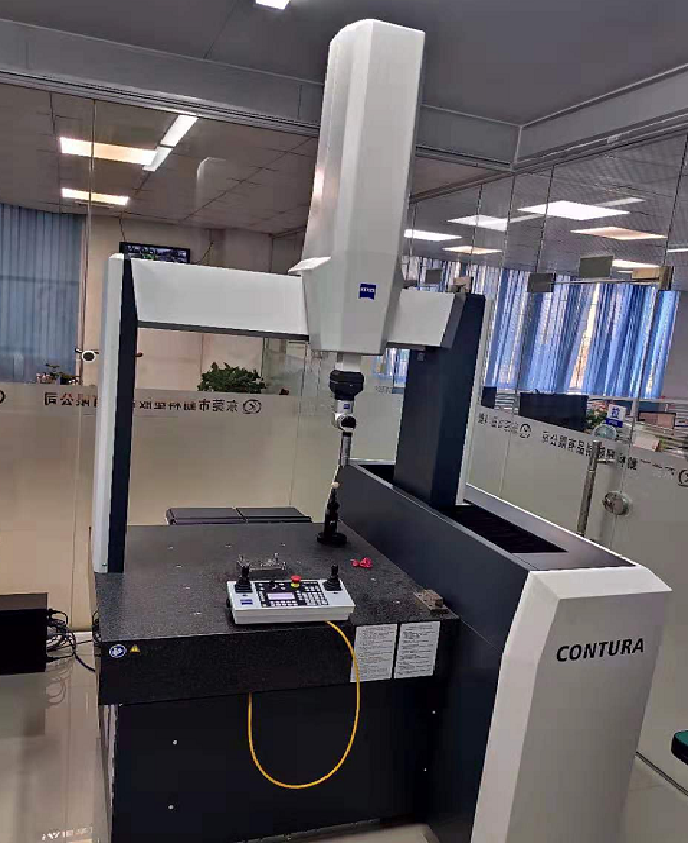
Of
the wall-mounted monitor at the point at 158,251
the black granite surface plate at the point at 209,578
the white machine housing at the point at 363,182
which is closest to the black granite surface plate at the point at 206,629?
the black granite surface plate at the point at 209,578

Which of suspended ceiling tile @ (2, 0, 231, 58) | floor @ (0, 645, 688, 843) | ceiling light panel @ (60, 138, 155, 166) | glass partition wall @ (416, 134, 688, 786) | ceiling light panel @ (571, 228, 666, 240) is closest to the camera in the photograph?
floor @ (0, 645, 688, 843)

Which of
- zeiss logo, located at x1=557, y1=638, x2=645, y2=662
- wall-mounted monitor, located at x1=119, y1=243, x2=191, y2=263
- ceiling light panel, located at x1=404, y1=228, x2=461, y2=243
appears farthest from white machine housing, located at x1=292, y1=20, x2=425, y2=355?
ceiling light panel, located at x1=404, y1=228, x2=461, y2=243

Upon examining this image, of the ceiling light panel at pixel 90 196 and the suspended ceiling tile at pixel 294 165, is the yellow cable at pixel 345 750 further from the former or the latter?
the suspended ceiling tile at pixel 294 165

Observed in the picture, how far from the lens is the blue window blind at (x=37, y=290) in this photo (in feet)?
9.71

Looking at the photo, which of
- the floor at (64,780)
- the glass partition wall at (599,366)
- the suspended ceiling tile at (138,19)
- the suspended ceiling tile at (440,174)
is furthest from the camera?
the suspended ceiling tile at (440,174)

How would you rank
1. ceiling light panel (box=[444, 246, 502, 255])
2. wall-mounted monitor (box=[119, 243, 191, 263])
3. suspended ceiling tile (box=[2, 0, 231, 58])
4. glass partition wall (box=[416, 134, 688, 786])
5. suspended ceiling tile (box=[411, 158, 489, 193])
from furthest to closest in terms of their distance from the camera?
ceiling light panel (box=[444, 246, 502, 255]) → suspended ceiling tile (box=[411, 158, 489, 193]) → wall-mounted monitor (box=[119, 243, 191, 263]) → glass partition wall (box=[416, 134, 688, 786]) → suspended ceiling tile (box=[2, 0, 231, 58])

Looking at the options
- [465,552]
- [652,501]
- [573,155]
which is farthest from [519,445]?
[465,552]

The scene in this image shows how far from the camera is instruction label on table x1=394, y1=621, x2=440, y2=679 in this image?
5.96 ft

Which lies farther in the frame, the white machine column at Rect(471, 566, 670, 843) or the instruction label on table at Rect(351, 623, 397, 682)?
the instruction label on table at Rect(351, 623, 397, 682)

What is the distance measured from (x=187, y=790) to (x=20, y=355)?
2.01 meters

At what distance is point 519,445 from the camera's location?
3379 millimetres

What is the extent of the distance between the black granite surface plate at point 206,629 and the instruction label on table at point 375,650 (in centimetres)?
2

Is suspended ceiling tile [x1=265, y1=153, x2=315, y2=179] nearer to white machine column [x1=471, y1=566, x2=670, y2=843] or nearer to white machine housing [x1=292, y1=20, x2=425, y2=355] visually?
white machine housing [x1=292, y1=20, x2=425, y2=355]

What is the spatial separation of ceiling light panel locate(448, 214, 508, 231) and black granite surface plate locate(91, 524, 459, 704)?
2.16 meters
